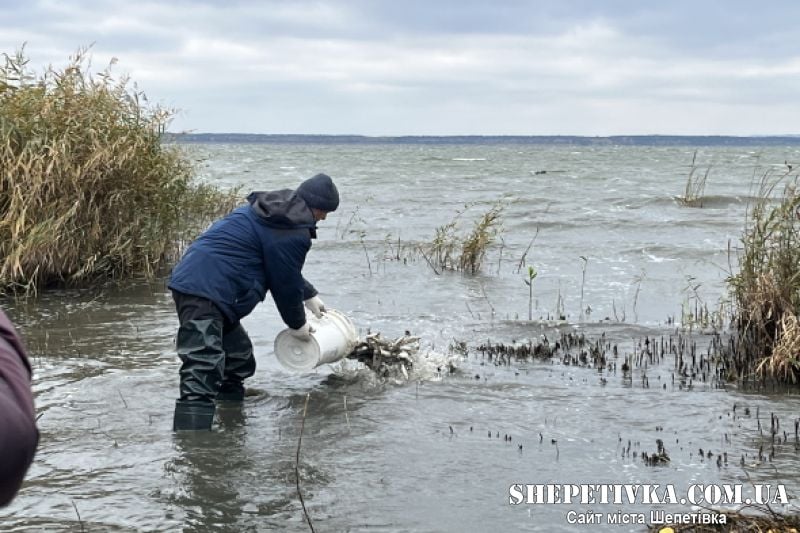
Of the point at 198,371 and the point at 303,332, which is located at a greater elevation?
the point at 303,332

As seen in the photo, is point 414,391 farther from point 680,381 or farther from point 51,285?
point 51,285

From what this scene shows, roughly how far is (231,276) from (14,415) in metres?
4.84

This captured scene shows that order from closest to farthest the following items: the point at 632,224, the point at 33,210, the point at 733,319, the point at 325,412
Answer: the point at 325,412 → the point at 733,319 → the point at 33,210 → the point at 632,224

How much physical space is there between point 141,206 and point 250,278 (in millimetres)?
5488

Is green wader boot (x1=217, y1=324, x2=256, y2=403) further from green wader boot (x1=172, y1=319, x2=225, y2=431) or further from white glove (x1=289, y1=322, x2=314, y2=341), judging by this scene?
green wader boot (x1=172, y1=319, x2=225, y2=431)

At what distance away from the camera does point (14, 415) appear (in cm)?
119

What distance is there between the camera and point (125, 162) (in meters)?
10.8

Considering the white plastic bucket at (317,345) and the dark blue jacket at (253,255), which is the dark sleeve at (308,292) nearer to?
the white plastic bucket at (317,345)

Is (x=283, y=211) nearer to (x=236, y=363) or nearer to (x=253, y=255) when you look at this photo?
(x=253, y=255)

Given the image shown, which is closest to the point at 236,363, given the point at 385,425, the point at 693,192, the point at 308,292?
the point at 308,292

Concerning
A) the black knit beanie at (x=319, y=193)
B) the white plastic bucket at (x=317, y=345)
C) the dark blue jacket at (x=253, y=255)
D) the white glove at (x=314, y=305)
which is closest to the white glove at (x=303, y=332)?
the white plastic bucket at (x=317, y=345)

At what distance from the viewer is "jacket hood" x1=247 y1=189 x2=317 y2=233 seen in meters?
6.06

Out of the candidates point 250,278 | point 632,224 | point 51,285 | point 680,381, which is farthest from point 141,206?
point 632,224

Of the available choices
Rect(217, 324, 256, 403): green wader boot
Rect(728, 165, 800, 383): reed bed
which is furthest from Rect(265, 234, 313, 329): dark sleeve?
Rect(728, 165, 800, 383): reed bed
